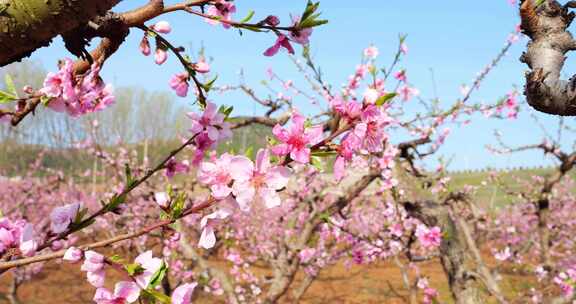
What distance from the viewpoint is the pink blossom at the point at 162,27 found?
1629 millimetres

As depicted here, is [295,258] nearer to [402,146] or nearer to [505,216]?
[402,146]

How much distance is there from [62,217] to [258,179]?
54 centimetres

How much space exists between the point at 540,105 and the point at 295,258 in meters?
3.27

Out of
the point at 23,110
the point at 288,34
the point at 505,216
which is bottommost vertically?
the point at 505,216

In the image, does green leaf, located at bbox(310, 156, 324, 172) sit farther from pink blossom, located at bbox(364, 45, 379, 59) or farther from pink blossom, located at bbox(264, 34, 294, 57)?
pink blossom, located at bbox(364, 45, 379, 59)

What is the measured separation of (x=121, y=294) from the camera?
1.10 meters

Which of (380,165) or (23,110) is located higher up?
(23,110)

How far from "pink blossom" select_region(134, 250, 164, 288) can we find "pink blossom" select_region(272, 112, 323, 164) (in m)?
0.37

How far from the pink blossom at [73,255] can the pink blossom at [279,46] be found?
2.84 feet

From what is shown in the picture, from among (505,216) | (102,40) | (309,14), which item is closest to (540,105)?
(309,14)

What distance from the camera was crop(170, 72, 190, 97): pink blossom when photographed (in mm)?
1729

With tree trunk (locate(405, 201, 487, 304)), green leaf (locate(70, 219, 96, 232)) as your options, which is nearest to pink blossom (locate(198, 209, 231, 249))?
green leaf (locate(70, 219, 96, 232))

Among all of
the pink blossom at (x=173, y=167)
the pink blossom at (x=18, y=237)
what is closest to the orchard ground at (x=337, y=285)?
the pink blossom at (x=173, y=167)

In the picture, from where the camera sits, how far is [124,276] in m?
1.12
